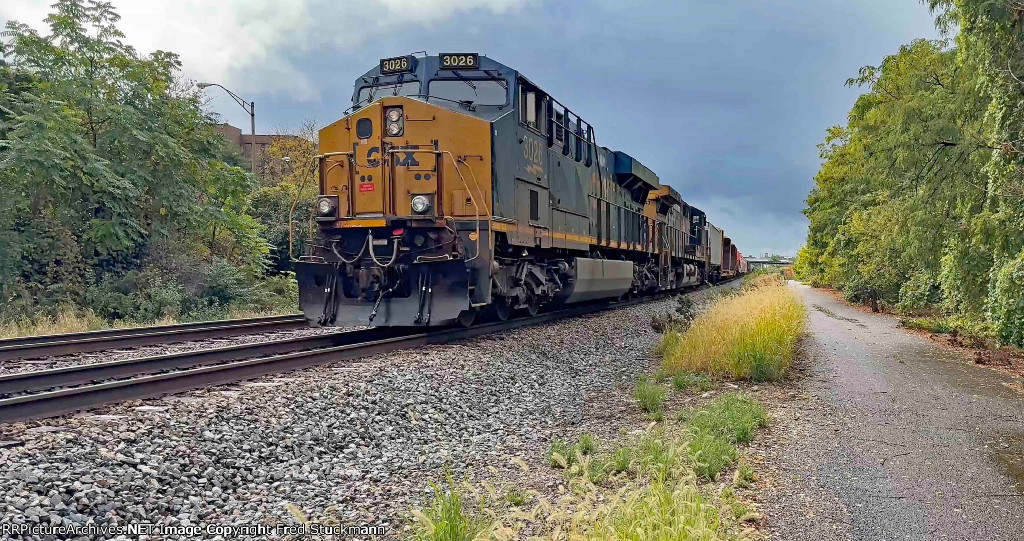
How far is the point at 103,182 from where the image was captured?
44.2 ft

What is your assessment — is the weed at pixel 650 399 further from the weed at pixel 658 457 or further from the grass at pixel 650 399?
the weed at pixel 658 457

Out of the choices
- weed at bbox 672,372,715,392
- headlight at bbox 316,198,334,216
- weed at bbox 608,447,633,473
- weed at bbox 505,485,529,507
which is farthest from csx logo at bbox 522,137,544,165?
weed at bbox 505,485,529,507

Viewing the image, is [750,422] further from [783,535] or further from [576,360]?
[576,360]

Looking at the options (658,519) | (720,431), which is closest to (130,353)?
(720,431)

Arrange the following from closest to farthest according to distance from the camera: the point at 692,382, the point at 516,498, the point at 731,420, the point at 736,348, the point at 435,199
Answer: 1. the point at 516,498
2. the point at 731,420
3. the point at 692,382
4. the point at 736,348
5. the point at 435,199

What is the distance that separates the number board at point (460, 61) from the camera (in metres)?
10.2

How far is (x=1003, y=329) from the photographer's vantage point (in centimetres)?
898

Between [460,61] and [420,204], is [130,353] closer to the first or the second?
[420,204]

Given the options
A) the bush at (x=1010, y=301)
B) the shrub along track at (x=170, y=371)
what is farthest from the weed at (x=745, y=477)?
the bush at (x=1010, y=301)

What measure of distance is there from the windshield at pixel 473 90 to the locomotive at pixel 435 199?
0.02m

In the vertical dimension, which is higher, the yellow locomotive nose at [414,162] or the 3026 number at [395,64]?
the 3026 number at [395,64]

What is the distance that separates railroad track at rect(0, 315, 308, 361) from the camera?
7.85 metres

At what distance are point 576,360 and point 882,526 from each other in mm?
5956

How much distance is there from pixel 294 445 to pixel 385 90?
6.94 metres
